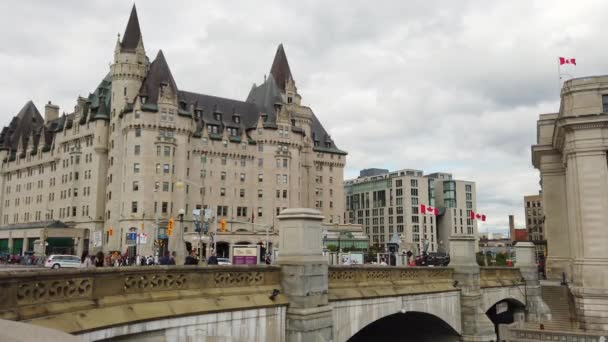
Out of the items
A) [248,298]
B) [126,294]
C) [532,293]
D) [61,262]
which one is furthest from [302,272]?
[61,262]

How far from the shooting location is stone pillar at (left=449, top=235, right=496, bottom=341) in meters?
26.7

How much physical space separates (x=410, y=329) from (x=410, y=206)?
138 metres

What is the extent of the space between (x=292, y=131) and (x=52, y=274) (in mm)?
93428

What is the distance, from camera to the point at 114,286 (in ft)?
34.4

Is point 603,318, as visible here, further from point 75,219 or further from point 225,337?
point 75,219

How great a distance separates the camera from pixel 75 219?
93.4 meters

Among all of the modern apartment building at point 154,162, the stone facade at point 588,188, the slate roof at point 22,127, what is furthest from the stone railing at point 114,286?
the slate roof at point 22,127

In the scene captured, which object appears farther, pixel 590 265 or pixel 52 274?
pixel 590 265

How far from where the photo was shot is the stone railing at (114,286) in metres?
8.47

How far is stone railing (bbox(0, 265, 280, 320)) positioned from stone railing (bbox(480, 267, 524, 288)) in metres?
20.0

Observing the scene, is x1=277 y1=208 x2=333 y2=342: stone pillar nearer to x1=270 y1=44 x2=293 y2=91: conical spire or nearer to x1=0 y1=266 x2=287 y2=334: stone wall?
x1=0 y1=266 x2=287 y2=334: stone wall

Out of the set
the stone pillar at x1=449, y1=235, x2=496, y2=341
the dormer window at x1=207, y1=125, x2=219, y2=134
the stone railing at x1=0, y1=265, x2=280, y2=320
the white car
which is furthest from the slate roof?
the stone railing at x1=0, y1=265, x2=280, y2=320

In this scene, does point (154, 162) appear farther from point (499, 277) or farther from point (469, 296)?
point (469, 296)

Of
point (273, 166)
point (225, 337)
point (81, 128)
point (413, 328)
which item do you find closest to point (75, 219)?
point (81, 128)
